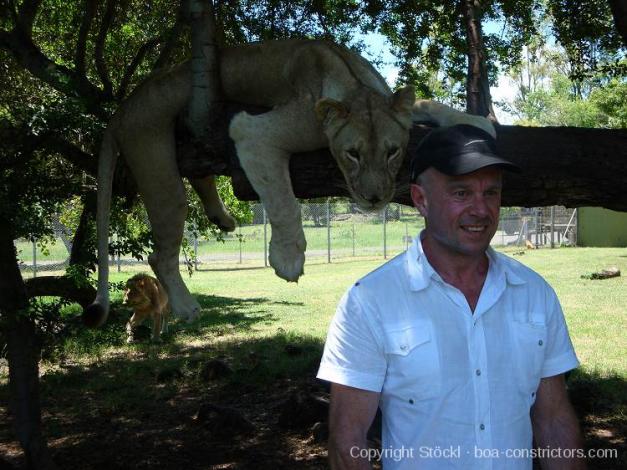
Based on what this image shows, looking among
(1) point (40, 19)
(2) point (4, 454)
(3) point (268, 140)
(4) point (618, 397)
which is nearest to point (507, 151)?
(3) point (268, 140)

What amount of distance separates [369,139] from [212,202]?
6.52 ft

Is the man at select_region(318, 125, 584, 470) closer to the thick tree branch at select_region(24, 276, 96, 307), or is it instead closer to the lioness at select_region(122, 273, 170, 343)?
the thick tree branch at select_region(24, 276, 96, 307)

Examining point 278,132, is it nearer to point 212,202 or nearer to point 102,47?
point 212,202

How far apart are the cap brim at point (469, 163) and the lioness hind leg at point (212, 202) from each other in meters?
3.51

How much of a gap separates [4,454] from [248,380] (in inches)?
116

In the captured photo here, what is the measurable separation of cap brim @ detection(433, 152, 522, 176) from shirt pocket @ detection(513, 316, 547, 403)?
50cm

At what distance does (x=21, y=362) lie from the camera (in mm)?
5484

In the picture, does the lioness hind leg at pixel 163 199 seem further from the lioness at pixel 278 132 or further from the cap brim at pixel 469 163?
the cap brim at pixel 469 163

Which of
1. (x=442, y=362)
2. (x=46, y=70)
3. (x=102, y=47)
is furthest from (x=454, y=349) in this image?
(x=102, y=47)

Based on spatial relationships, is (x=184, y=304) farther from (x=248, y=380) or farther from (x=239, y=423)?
(x=248, y=380)

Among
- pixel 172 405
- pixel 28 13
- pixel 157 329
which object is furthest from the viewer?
pixel 157 329

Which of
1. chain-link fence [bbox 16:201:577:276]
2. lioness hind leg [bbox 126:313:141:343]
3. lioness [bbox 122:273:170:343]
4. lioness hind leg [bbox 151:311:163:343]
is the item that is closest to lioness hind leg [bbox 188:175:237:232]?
lioness [bbox 122:273:170:343]

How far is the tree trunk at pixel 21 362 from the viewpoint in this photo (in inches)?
212

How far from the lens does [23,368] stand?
5508mm
